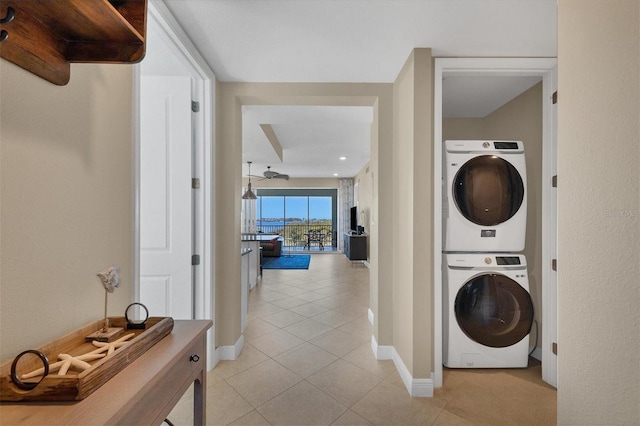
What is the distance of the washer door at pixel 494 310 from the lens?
7.12ft

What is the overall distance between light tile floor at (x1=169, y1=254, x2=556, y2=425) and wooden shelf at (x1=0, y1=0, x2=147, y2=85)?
1.94 metres

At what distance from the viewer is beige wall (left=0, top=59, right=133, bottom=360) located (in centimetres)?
76

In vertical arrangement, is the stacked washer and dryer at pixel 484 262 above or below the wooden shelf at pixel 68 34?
below

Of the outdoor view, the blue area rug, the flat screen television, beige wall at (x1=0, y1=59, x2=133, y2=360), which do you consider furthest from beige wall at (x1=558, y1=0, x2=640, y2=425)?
the outdoor view

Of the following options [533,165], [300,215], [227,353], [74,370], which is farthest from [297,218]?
[74,370]

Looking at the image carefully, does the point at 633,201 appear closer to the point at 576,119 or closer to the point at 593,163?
the point at 593,163

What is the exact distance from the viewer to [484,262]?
2.18 m

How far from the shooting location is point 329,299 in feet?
13.6

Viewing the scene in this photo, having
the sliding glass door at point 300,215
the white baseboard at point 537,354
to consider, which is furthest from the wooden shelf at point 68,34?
the sliding glass door at point 300,215

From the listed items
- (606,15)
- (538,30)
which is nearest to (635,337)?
(606,15)

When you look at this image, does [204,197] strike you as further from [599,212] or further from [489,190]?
[489,190]

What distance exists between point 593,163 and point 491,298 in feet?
6.02

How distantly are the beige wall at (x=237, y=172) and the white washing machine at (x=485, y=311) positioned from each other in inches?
20.7

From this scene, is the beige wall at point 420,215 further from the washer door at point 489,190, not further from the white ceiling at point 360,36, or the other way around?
the washer door at point 489,190
